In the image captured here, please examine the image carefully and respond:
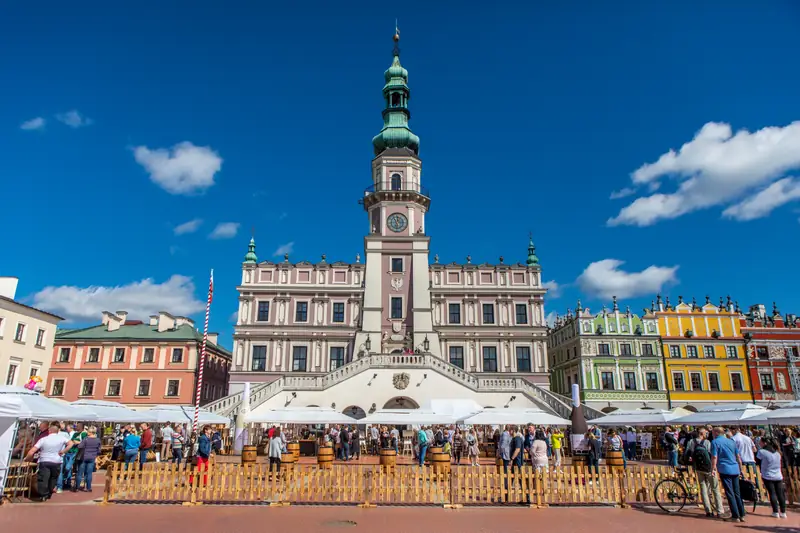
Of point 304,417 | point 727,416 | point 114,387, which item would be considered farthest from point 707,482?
point 114,387

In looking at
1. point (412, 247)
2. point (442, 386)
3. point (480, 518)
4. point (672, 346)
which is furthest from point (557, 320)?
point (480, 518)

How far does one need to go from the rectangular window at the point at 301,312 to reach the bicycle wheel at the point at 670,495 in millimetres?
38541

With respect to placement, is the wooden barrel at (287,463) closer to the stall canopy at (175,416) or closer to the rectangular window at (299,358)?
the stall canopy at (175,416)

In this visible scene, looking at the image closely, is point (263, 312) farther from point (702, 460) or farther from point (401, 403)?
point (702, 460)

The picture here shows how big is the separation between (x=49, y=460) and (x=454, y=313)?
38.8m

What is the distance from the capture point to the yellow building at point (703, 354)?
167 feet

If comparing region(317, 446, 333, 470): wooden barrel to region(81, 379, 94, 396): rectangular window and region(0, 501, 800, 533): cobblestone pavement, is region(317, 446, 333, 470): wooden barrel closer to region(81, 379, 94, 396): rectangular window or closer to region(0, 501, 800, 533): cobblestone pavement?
region(0, 501, 800, 533): cobblestone pavement

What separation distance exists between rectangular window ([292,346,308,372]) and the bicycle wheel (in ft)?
122

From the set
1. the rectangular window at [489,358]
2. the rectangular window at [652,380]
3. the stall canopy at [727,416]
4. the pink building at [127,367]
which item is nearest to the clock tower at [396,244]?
the rectangular window at [489,358]

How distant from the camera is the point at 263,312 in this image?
162 ft

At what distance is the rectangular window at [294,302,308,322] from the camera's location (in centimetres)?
4953

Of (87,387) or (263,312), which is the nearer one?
(87,387)

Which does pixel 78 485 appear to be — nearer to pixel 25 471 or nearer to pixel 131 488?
pixel 25 471

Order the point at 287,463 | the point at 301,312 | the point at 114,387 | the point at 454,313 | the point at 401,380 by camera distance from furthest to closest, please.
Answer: the point at 454,313 → the point at 301,312 → the point at 114,387 → the point at 401,380 → the point at 287,463
